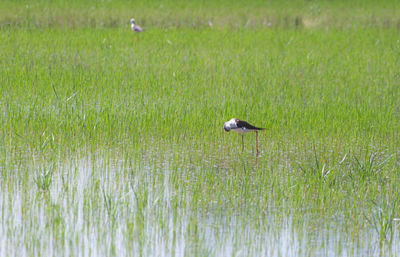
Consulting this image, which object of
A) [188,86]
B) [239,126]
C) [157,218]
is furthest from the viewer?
[188,86]

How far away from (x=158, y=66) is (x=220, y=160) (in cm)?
472

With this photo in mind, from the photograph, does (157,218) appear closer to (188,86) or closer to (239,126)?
(239,126)

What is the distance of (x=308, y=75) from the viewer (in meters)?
11.6

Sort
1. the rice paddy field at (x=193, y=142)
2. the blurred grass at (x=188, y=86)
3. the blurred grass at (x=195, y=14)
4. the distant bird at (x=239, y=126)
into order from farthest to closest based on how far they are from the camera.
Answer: the blurred grass at (x=195, y=14), the blurred grass at (x=188, y=86), the distant bird at (x=239, y=126), the rice paddy field at (x=193, y=142)

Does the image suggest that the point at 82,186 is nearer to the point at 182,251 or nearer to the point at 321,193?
the point at 182,251

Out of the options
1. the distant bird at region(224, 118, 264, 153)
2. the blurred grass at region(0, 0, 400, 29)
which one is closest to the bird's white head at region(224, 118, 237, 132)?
the distant bird at region(224, 118, 264, 153)

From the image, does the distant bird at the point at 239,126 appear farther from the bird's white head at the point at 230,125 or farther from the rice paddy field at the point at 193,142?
the rice paddy field at the point at 193,142

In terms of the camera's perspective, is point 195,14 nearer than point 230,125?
No

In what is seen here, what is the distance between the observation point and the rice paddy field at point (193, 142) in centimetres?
499

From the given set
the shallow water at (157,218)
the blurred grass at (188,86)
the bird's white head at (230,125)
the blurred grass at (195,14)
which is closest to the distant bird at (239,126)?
the bird's white head at (230,125)

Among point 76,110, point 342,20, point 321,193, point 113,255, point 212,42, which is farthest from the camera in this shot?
point 342,20

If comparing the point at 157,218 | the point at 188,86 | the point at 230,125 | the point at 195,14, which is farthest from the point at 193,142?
the point at 195,14

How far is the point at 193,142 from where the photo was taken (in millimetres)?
7863

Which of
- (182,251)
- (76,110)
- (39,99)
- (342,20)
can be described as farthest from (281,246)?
(342,20)
